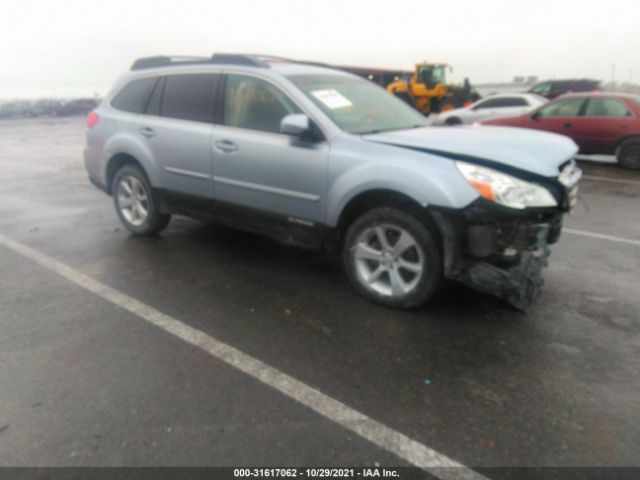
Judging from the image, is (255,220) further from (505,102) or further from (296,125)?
(505,102)

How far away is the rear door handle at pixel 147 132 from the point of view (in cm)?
490

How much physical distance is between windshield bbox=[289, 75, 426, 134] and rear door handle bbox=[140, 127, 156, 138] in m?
1.64

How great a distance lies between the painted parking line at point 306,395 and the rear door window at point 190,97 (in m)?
1.76

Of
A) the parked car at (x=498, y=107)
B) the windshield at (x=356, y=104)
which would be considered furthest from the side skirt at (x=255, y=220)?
the parked car at (x=498, y=107)

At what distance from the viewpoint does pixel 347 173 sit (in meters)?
3.62

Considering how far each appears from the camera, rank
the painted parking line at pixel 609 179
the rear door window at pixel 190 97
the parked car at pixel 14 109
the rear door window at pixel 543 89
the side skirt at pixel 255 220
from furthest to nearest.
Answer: the parked car at pixel 14 109, the rear door window at pixel 543 89, the painted parking line at pixel 609 179, the rear door window at pixel 190 97, the side skirt at pixel 255 220

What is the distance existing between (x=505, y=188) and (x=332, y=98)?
1.68 meters

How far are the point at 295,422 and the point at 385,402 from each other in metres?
0.49

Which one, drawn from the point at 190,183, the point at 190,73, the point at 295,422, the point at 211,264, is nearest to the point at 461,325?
the point at 295,422

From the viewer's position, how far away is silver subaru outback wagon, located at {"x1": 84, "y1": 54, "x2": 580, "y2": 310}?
10.6ft

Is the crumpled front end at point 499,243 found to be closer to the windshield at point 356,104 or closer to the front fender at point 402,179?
the front fender at point 402,179

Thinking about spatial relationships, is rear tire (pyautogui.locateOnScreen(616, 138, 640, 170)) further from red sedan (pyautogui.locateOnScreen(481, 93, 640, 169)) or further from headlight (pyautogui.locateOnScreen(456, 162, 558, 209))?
headlight (pyautogui.locateOnScreen(456, 162, 558, 209))

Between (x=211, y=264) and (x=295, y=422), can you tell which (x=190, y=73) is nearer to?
(x=211, y=264)

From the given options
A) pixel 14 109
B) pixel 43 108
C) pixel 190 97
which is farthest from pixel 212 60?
pixel 14 109
